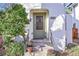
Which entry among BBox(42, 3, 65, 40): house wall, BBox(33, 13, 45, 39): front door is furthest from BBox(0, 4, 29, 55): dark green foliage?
BBox(42, 3, 65, 40): house wall

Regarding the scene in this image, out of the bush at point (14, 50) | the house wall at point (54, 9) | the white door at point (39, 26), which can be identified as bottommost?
the bush at point (14, 50)

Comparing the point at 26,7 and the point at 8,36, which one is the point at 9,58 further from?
the point at 26,7

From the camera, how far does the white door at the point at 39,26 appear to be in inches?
102

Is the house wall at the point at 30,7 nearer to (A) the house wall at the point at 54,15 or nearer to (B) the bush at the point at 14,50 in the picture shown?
(A) the house wall at the point at 54,15

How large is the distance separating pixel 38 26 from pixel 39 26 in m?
0.01

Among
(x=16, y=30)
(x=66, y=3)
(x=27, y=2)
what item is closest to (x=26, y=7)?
(x=27, y=2)

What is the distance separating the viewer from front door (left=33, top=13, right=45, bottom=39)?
2595 mm

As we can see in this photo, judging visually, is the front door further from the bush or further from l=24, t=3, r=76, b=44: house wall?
the bush

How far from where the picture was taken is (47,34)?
2.59m

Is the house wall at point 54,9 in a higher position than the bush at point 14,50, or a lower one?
higher

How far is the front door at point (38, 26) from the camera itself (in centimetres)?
259

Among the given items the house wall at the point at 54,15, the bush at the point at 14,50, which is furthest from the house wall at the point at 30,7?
the bush at the point at 14,50

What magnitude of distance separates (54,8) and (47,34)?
0.91 feet

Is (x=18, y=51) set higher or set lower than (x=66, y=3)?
lower
